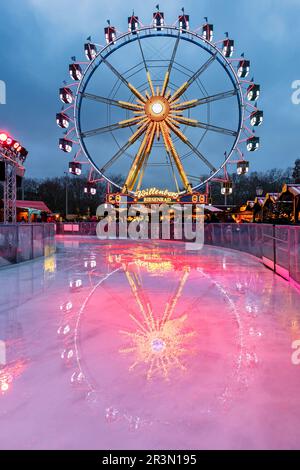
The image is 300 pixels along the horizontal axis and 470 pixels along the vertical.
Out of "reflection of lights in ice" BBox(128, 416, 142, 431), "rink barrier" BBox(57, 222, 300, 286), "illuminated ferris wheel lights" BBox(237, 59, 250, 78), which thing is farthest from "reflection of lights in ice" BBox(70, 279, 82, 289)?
"illuminated ferris wheel lights" BBox(237, 59, 250, 78)

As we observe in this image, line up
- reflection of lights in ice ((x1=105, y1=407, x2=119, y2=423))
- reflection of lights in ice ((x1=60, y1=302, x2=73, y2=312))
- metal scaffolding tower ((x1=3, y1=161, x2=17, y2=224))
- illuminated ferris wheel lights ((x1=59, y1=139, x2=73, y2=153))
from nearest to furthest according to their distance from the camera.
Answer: reflection of lights in ice ((x1=105, y1=407, x2=119, y2=423)), reflection of lights in ice ((x1=60, y1=302, x2=73, y2=312)), metal scaffolding tower ((x1=3, y1=161, x2=17, y2=224)), illuminated ferris wheel lights ((x1=59, y1=139, x2=73, y2=153))

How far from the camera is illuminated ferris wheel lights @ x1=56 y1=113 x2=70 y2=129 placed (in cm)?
2417

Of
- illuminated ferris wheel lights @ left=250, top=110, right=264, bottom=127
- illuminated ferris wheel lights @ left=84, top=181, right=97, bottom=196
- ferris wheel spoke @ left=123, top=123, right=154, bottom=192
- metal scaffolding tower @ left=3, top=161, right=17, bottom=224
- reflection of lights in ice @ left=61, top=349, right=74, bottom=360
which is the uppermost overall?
illuminated ferris wheel lights @ left=250, top=110, right=264, bottom=127

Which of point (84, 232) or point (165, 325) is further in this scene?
point (84, 232)

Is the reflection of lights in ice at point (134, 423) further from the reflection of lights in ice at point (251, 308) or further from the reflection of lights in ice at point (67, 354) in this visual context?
the reflection of lights in ice at point (251, 308)

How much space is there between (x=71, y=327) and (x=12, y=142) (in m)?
13.0

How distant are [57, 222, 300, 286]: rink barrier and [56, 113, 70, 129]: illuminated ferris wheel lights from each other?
11.1m

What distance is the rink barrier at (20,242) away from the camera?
11.6m

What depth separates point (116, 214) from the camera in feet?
111

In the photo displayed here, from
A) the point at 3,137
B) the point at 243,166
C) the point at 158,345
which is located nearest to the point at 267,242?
the point at 158,345

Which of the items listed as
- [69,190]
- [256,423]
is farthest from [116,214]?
[69,190]

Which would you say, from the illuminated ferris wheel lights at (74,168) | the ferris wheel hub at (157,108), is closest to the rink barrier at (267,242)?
the ferris wheel hub at (157,108)

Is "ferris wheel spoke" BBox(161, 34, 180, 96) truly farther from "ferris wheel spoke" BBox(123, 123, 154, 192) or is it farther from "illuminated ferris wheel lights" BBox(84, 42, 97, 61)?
"illuminated ferris wheel lights" BBox(84, 42, 97, 61)

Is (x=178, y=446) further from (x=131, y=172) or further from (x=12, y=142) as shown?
(x=131, y=172)
